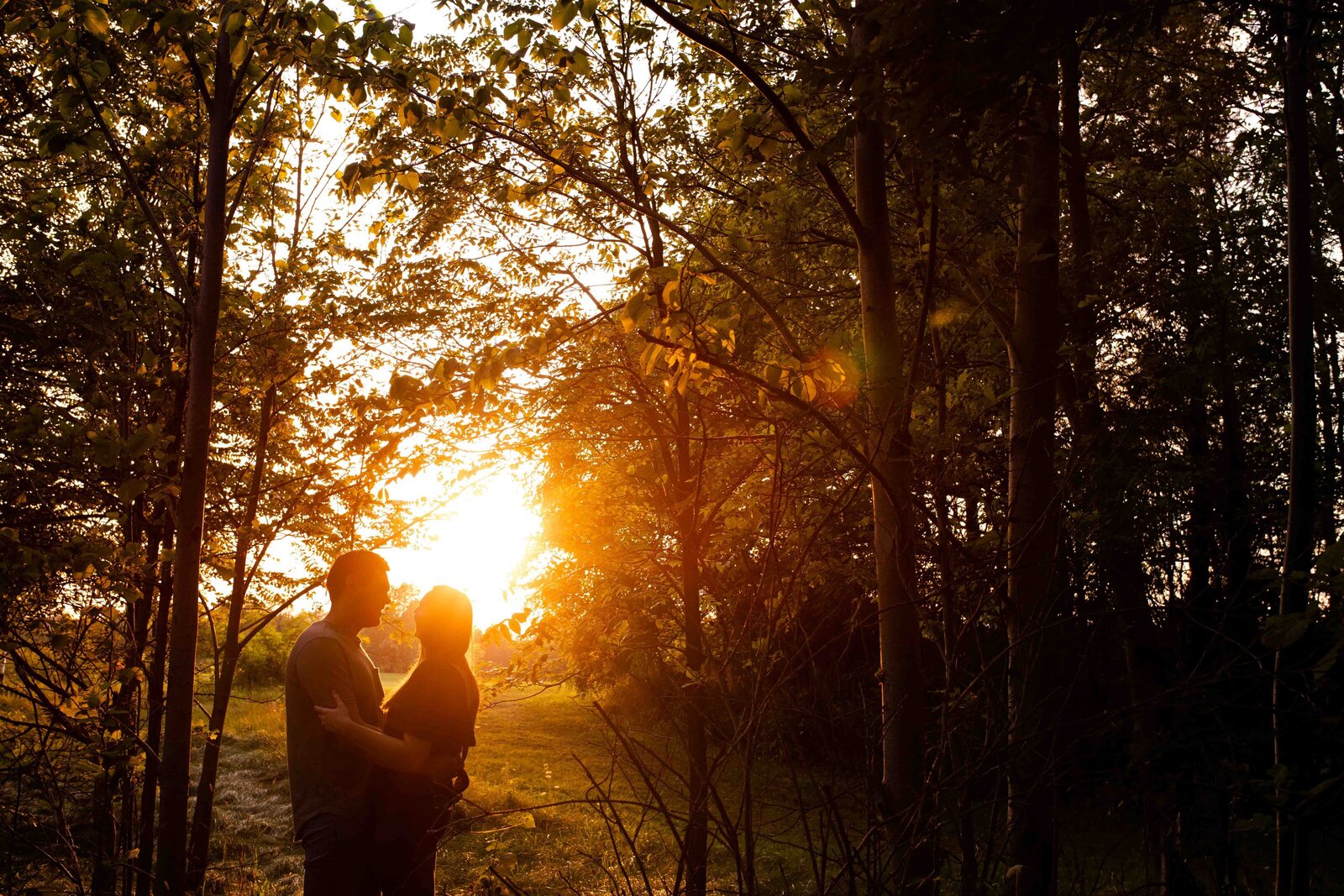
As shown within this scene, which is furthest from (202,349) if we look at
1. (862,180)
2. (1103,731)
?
(1103,731)

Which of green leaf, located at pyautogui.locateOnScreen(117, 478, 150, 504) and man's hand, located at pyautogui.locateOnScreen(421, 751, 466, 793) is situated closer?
green leaf, located at pyautogui.locateOnScreen(117, 478, 150, 504)

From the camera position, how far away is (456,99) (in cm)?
330

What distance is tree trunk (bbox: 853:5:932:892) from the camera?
8.93 feet

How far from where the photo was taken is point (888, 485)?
253cm

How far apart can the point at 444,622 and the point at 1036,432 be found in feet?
9.28

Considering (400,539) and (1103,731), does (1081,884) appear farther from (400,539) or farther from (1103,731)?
(400,539)

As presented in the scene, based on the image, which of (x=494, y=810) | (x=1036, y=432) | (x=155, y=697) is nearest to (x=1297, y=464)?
(x=1036, y=432)

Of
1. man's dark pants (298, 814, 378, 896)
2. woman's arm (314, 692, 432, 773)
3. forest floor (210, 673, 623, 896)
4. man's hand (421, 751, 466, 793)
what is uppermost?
woman's arm (314, 692, 432, 773)

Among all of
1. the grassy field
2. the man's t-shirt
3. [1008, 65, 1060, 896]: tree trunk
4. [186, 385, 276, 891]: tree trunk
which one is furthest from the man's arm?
[186, 385, 276, 891]: tree trunk

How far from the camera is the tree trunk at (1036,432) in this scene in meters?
2.75

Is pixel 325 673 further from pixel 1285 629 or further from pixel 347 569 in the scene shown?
pixel 1285 629

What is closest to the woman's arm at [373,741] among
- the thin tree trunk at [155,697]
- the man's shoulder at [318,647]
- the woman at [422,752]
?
the woman at [422,752]

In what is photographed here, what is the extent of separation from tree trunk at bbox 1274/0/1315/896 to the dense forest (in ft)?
0.08

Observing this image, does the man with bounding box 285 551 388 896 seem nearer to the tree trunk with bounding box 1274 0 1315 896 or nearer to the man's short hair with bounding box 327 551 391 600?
the man's short hair with bounding box 327 551 391 600
